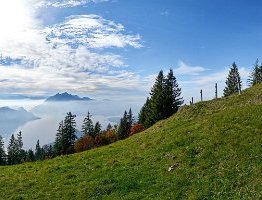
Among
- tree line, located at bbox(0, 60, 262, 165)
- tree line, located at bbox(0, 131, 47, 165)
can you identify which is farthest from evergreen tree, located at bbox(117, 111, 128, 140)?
tree line, located at bbox(0, 131, 47, 165)

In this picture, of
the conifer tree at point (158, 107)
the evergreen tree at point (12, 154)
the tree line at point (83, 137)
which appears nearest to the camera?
the conifer tree at point (158, 107)

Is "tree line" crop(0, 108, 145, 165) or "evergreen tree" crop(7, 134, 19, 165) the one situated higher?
"tree line" crop(0, 108, 145, 165)

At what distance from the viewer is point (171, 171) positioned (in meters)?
32.0

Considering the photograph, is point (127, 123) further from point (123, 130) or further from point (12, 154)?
point (12, 154)

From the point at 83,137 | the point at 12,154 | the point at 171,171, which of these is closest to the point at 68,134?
the point at 83,137

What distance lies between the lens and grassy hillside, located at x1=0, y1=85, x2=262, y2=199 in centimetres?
2805

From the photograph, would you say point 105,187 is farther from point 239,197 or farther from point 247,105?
point 247,105

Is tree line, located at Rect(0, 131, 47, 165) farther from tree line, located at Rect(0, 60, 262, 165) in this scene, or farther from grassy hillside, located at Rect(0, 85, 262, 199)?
grassy hillside, located at Rect(0, 85, 262, 199)

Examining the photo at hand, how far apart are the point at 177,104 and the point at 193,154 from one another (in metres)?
71.8

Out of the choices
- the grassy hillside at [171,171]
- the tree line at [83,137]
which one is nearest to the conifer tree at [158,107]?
the tree line at [83,137]

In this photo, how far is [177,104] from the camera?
348 ft

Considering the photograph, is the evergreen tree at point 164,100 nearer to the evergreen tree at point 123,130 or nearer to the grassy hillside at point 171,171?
the evergreen tree at point 123,130

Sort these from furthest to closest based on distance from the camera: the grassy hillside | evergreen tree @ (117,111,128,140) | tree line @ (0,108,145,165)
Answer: evergreen tree @ (117,111,128,140)
tree line @ (0,108,145,165)
the grassy hillside

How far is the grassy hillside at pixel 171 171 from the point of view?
92.0 feet
